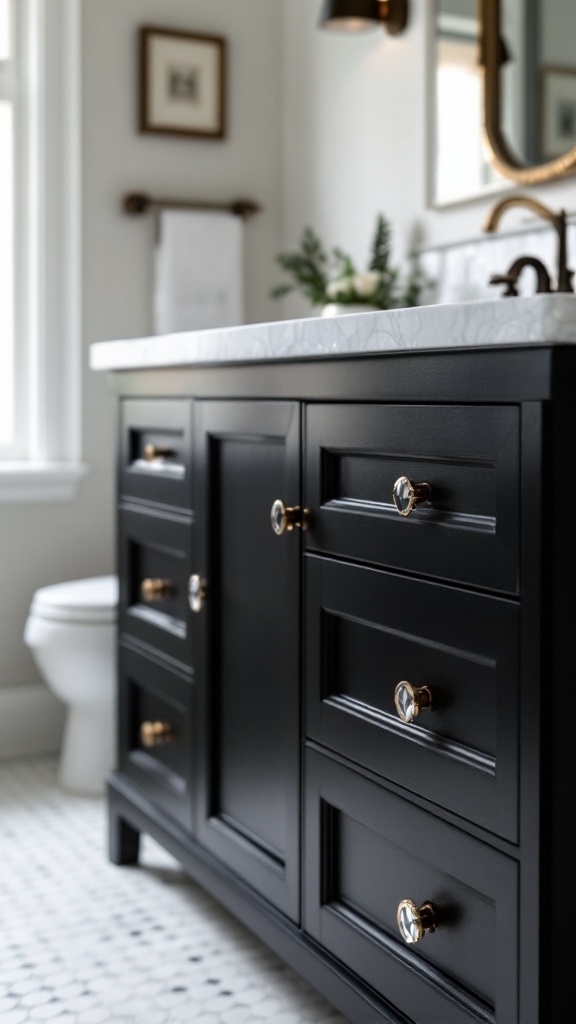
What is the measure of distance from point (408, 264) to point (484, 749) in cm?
165

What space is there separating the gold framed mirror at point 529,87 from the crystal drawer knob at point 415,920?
1355 mm

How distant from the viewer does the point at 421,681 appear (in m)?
1.25

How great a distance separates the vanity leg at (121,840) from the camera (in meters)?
2.18

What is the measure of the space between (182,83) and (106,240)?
1.53 feet

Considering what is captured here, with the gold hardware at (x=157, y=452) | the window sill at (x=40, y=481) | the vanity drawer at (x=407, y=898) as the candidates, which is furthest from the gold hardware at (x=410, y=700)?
the window sill at (x=40, y=481)

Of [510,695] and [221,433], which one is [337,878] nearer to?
[510,695]

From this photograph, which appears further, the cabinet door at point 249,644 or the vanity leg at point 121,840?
the vanity leg at point 121,840

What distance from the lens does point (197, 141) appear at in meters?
3.06

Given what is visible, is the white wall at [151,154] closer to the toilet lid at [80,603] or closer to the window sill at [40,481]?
the window sill at [40,481]

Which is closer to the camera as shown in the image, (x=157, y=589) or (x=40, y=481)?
(x=157, y=589)

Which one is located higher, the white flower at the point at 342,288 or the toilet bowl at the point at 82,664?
the white flower at the point at 342,288

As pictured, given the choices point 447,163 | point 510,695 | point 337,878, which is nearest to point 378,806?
point 337,878

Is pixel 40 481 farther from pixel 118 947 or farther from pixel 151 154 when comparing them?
pixel 118 947

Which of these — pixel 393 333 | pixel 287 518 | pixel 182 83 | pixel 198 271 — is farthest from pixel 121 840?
pixel 182 83
